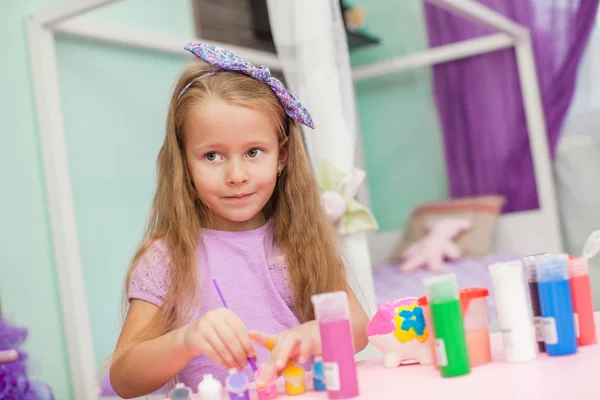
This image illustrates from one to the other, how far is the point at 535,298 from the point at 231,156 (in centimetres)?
46

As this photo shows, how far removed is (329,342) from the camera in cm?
70

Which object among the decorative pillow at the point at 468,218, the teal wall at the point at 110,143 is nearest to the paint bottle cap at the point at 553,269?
the teal wall at the point at 110,143

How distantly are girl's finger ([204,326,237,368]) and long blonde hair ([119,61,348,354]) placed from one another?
22 cm

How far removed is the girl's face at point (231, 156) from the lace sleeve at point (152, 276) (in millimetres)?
104

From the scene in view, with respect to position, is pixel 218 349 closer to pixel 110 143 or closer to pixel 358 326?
pixel 358 326

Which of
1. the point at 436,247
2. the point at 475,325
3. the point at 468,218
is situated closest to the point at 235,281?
the point at 475,325

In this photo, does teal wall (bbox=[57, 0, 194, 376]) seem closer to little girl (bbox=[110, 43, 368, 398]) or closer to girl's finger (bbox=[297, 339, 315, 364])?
little girl (bbox=[110, 43, 368, 398])

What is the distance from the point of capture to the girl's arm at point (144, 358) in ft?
2.80

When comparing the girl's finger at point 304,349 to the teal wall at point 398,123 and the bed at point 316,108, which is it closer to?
the bed at point 316,108

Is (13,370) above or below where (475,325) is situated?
below

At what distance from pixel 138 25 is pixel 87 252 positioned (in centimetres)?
89

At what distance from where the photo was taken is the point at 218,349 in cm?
76

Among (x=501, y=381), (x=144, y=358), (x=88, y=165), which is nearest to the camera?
(x=501, y=381)

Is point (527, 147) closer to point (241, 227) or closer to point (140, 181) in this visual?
point (140, 181)
